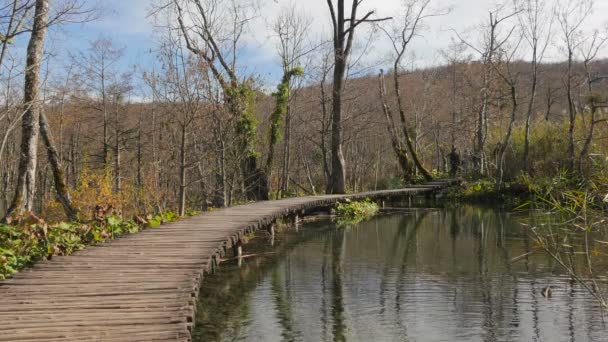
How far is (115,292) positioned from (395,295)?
4.21 metres

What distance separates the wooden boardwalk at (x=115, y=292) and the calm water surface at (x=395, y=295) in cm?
80

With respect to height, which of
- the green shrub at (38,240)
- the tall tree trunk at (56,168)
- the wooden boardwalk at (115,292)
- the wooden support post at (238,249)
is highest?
the tall tree trunk at (56,168)

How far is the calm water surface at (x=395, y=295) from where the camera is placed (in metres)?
6.89

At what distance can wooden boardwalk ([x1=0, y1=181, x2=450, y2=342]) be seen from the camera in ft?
15.0

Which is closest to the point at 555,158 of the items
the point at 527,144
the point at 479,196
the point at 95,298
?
the point at 527,144

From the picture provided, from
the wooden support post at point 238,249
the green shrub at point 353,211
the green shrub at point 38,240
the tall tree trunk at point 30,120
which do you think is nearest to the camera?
the green shrub at point 38,240

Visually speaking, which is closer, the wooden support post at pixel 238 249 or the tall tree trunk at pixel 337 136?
the wooden support post at pixel 238 249

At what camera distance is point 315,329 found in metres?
7.02

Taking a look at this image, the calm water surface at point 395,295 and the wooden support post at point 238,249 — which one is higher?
the wooden support post at point 238,249

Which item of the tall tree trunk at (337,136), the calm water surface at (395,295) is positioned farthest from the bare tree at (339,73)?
the calm water surface at (395,295)

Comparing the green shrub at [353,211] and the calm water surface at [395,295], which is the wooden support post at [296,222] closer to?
the green shrub at [353,211]

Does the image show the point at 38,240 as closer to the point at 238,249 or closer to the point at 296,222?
the point at 238,249

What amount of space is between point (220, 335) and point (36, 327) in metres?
2.59

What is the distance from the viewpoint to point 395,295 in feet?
28.1
